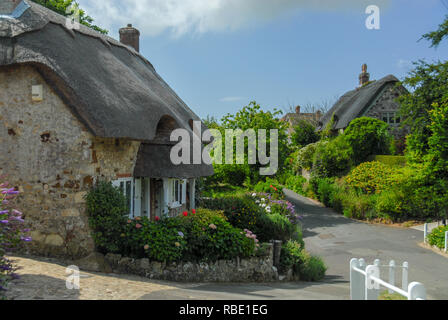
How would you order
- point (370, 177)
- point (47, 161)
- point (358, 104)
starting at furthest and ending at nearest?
point (358, 104) → point (370, 177) → point (47, 161)

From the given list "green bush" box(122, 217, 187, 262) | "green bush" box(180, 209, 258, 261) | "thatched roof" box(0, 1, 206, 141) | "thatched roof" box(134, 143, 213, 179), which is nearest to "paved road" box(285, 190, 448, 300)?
"green bush" box(180, 209, 258, 261)

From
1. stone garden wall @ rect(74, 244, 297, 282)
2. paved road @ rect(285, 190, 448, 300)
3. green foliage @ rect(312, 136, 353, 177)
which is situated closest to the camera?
stone garden wall @ rect(74, 244, 297, 282)

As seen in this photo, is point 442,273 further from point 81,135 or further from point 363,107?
point 363,107

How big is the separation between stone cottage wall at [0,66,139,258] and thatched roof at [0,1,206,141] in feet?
1.34

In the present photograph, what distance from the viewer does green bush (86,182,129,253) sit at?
26.3 ft

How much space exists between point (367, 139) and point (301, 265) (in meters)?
17.4

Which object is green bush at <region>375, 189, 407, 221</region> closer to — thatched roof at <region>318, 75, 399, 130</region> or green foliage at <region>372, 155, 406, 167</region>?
green foliage at <region>372, 155, 406, 167</region>

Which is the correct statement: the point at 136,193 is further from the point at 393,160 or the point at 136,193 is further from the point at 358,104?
the point at 358,104

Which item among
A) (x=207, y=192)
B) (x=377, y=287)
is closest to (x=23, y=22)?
(x=377, y=287)

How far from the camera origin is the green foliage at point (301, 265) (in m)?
10.3

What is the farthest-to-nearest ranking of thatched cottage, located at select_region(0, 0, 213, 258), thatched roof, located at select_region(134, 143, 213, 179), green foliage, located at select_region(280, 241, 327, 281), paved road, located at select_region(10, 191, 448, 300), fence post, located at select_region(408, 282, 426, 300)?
1. green foliage, located at select_region(280, 241, 327, 281)
2. thatched roof, located at select_region(134, 143, 213, 179)
3. thatched cottage, located at select_region(0, 0, 213, 258)
4. paved road, located at select_region(10, 191, 448, 300)
5. fence post, located at select_region(408, 282, 426, 300)

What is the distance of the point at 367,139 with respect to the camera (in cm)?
2531

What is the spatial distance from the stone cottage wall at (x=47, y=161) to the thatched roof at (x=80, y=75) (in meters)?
0.41

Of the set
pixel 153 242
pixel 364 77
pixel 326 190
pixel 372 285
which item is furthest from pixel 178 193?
pixel 364 77
